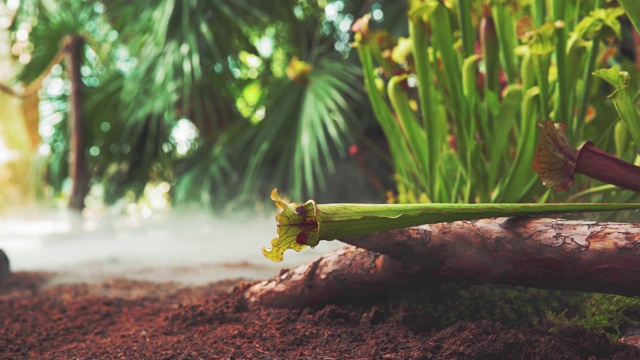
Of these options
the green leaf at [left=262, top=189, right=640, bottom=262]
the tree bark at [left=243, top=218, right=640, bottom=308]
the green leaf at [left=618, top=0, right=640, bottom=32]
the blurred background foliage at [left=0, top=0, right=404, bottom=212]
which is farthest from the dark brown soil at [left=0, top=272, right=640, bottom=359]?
the blurred background foliage at [left=0, top=0, right=404, bottom=212]

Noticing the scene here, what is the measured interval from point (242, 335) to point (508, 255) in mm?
448

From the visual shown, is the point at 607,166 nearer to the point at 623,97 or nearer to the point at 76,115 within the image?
the point at 623,97

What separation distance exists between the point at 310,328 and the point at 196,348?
0.19m

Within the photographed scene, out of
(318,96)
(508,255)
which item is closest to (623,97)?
(508,255)

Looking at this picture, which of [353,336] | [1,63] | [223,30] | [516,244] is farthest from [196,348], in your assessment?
[1,63]

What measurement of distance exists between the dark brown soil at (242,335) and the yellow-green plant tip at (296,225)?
186mm

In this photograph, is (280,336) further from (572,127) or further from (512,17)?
(512,17)

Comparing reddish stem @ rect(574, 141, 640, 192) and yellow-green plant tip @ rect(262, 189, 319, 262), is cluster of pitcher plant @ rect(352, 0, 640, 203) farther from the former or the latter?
yellow-green plant tip @ rect(262, 189, 319, 262)

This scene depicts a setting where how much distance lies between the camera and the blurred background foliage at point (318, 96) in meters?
1.30

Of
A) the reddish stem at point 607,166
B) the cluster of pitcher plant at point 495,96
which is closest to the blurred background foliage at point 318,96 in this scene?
the cluster of pitcher plant at point 495,96

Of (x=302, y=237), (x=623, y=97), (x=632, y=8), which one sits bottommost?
(x=302, y=237)

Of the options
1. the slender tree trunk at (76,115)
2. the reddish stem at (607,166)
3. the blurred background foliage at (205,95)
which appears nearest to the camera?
the reddish stem at (607,166)

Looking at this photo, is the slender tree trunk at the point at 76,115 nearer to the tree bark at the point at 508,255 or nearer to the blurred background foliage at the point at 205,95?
the blurred background foliage at the point at 205,95

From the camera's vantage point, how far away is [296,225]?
84cm
